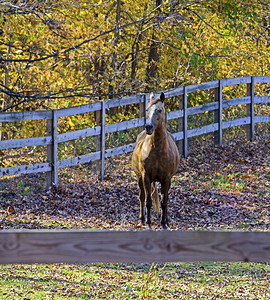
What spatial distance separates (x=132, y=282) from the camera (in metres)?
6.02

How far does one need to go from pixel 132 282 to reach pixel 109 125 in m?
7.04

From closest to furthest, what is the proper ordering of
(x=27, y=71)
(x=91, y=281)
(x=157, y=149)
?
(x=91, y=281), (x=157, y=149), (x=27, y=71)

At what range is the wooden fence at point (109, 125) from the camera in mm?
10727

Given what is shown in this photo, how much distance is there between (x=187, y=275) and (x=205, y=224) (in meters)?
3.04

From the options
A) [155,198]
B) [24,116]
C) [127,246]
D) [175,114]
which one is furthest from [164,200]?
[175,114]

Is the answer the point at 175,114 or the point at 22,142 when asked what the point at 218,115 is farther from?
the point at 22,142

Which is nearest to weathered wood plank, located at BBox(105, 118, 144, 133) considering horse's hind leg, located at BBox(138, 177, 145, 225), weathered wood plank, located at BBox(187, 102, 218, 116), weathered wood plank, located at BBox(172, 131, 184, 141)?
weathered wood plank, located at BBox(172, 131, 184, 141)

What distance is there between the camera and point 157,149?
830cm

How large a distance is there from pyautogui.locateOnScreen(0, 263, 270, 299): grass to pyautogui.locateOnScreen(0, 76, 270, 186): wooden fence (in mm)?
4279

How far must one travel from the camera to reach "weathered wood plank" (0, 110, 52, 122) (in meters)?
10.4

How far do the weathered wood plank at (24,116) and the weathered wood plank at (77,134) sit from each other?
530mm

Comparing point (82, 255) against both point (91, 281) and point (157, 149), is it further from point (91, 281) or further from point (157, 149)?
point (157, 149)

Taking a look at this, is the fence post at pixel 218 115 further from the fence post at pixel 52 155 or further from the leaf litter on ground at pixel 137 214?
the fence post at pixel 52 155

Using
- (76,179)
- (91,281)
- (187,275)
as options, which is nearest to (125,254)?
(91,281)
